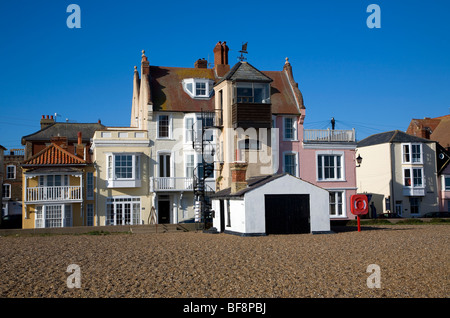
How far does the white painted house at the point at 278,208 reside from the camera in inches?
961

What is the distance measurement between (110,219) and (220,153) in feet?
27.3

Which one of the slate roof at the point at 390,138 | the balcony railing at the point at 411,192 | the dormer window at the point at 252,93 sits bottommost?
the balcony railing at the point at 411,192

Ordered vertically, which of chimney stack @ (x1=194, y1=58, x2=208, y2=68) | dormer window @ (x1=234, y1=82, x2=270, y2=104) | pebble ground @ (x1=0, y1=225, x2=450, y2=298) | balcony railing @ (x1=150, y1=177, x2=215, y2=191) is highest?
chimney stack @ (x1=194, y1=58, x2=208, y2=68)

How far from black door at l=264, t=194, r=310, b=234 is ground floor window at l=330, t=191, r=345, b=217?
11.3 m

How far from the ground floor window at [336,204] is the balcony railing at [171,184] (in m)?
8.90

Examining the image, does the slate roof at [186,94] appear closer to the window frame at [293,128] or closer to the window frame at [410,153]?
the window frame at [293,128]

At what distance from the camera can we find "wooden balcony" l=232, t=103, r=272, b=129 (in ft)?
106

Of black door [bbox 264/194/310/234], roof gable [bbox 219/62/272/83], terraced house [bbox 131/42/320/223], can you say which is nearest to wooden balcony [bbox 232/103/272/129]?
terraced house [bbox 131/42/320/223]

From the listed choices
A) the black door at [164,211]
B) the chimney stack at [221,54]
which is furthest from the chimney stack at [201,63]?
the black door at [164,211]

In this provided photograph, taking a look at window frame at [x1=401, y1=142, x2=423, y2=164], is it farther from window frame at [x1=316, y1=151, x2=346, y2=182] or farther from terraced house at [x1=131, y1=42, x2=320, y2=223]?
terraced house at [x1=131, y1=42, x2=320, y2=223]
